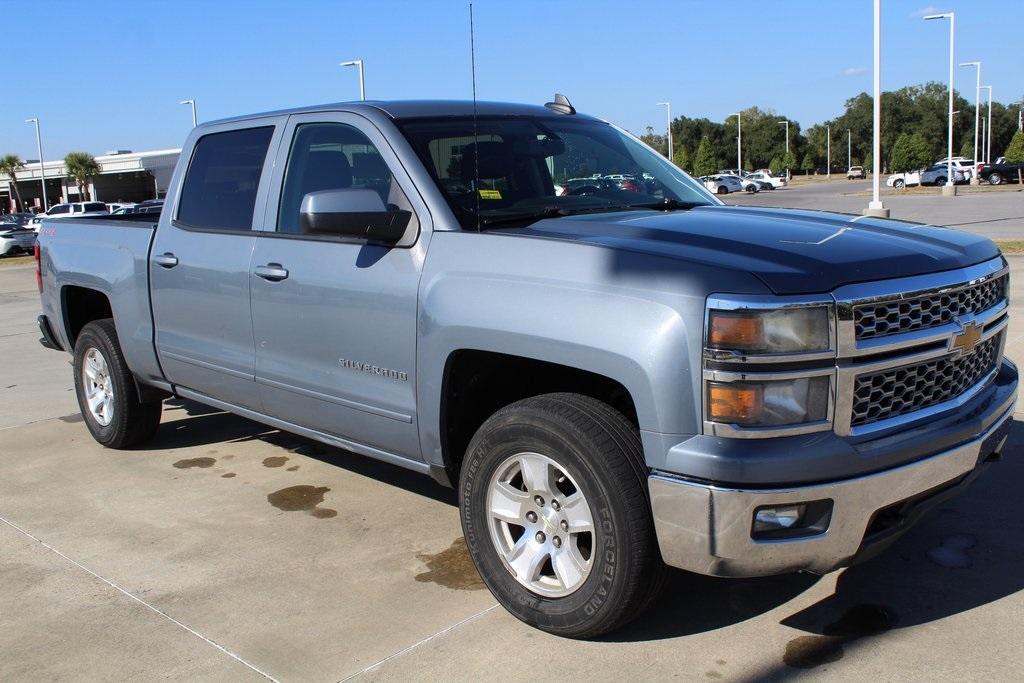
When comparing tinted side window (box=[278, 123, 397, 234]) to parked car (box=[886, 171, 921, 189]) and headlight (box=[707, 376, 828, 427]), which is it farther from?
parked car (box=[886, 171, 921, 189])

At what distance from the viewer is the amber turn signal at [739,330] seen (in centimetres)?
273

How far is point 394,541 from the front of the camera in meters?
4.32

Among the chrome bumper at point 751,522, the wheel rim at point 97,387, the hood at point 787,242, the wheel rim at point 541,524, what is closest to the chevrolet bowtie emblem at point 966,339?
the hood at point 787,242

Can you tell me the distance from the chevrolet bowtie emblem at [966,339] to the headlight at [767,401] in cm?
65

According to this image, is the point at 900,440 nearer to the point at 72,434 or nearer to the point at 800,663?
the point at 800,663

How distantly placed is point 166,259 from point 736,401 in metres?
3.44

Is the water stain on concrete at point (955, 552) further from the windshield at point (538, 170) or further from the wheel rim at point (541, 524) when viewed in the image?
the windshield at point (538, 170)

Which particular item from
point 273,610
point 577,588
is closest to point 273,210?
point 273,610

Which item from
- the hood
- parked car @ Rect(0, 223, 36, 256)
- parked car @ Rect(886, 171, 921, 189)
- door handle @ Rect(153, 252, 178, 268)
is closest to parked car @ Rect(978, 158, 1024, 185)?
parked car @ Rect(886, 171, 921, 189)

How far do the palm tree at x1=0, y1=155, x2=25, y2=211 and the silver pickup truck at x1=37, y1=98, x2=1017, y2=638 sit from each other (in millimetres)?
86093

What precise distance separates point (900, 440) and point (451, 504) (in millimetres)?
2448

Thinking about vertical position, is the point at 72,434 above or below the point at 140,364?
below

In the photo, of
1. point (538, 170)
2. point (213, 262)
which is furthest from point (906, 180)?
point (213, 262)

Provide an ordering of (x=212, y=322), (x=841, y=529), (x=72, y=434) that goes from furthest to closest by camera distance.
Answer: (x=72, y=434)
(x=212, y=322)
(x=841, y=529)
